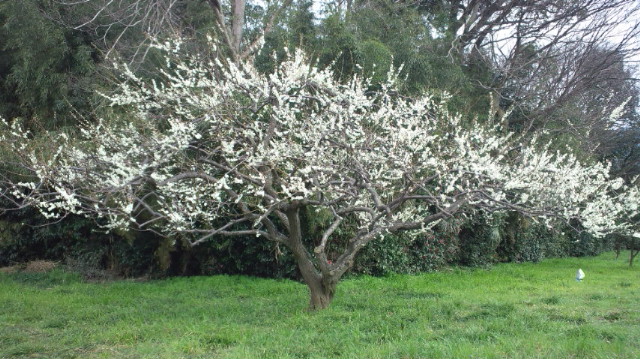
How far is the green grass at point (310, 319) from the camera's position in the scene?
5.03 meters

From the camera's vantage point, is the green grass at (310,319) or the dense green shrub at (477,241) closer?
the green grass at (310,319)

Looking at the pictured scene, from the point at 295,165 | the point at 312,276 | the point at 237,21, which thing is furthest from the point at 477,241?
the point at 295,165

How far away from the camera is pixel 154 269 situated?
35.6ft

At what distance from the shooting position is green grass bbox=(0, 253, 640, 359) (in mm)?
5027

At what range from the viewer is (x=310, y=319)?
623 cm

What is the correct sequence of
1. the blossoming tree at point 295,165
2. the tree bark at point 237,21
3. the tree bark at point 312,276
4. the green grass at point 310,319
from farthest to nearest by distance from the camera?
the tree bark at point 237,21 → the tree bark at point 312,276 → the blossoming tree at point 295,165 → the green grass at point 310,319

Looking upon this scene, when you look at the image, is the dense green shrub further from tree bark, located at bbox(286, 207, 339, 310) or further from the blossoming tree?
tree bark, located at bbox(286, 207, 339, 310)

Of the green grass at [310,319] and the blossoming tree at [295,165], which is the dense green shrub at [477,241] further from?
the blossoming tree at [295,165]

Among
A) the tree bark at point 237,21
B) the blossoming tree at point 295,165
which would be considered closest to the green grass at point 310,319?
the blossoming tree at point 295,165

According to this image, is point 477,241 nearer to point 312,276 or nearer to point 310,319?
point 312,276

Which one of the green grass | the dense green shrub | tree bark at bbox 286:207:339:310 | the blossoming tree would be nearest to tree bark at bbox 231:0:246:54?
the blossoming tree

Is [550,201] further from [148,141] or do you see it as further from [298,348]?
[148,141]

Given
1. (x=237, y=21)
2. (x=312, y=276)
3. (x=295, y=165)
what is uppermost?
(x=237, y=21)

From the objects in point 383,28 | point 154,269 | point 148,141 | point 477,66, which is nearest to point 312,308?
point 148,141
